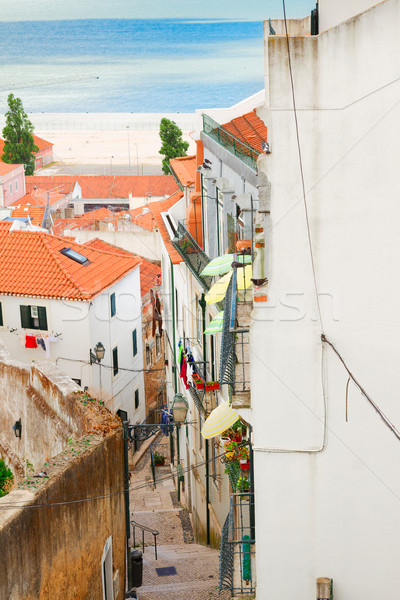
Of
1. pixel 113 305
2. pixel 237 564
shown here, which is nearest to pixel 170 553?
pixel 237 564

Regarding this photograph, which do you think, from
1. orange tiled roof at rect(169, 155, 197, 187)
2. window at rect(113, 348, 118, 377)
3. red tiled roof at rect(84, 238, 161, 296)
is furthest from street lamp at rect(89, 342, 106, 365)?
red tiled roof at rect(84, 238, 161, 296)

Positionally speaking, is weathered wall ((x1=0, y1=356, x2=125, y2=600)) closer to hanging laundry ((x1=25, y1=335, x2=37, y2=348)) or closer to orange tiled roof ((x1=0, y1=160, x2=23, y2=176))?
hanging laundry ((x1=25, y1=335, x2=37, y2=348))

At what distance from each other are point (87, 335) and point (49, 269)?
131 inches

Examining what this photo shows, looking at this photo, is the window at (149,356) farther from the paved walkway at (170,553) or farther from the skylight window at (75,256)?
the paved walkway at (170,553)

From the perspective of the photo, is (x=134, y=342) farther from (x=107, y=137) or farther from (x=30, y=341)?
(x=107, y=137)

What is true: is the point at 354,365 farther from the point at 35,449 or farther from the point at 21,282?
the point at 21,282

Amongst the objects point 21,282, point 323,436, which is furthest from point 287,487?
point 21,282

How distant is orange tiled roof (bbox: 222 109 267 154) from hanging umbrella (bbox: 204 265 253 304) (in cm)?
318

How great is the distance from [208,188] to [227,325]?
8649mm

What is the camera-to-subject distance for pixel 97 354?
3453 cm

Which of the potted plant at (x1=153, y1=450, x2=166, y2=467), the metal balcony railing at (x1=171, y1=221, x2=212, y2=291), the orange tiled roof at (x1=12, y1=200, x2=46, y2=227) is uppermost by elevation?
the metal balcony railing at (x1=171, y1=221, x2=212, y2=291)

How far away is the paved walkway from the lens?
20.3 m

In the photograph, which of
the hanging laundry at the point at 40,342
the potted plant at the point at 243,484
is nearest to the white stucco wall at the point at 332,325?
the potted plant at the point at 243,484

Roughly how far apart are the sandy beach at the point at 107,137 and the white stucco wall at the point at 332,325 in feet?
380
